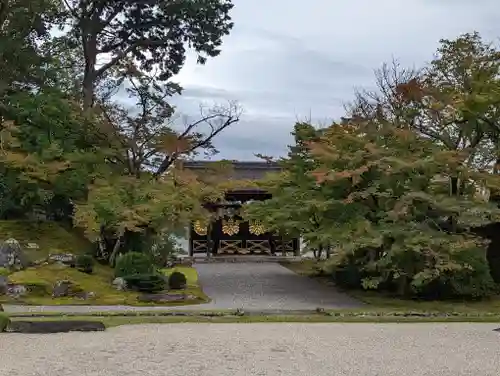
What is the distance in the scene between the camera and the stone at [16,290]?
1296cm

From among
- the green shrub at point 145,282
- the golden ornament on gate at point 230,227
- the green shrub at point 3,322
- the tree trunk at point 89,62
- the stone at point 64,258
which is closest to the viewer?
the green shrub at point 3,322

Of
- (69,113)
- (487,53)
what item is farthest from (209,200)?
(487,53)

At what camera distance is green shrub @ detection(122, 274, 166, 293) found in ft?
46.1

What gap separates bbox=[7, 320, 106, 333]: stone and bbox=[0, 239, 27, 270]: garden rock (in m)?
5.84

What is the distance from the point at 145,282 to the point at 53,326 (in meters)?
4.94

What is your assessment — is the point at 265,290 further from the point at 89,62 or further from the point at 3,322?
the point at 89,62

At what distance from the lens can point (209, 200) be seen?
16.9 metres

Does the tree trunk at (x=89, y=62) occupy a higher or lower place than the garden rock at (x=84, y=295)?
higher

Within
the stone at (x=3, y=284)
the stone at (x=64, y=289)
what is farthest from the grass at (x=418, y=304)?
the stone at (x=3, y=284)

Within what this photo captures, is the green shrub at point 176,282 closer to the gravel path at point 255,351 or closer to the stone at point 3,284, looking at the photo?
the stone at point 3,284

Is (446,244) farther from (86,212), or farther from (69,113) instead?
(69,113)

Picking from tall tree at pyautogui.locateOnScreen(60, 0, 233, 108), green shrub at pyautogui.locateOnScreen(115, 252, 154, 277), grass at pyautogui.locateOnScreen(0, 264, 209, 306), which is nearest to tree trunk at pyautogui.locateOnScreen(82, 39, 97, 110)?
tall tree at pyautogui.locateOnScreen(60, 0, 233, 108)

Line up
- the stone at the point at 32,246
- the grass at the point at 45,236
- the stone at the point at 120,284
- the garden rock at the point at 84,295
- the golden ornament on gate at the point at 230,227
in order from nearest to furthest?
the garden rock at the point at 84,295 → the stone at the point at 120,284 → the stone at the point at 32,246 → the grass at the point at 45,236 → the golden ornament on gate at the point at 230,227

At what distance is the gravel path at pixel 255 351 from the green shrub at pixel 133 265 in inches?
203
